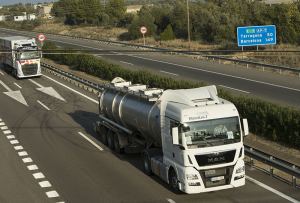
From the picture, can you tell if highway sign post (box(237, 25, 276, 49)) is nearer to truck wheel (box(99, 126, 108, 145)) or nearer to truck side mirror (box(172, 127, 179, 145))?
truck wheel (box(99, 126, 108, 145))

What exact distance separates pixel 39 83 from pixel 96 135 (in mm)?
19230

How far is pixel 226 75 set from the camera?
41.9m

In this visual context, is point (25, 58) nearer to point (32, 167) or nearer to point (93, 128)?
point (93, 128)

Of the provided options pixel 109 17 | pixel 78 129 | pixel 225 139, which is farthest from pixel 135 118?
pixel 109 17

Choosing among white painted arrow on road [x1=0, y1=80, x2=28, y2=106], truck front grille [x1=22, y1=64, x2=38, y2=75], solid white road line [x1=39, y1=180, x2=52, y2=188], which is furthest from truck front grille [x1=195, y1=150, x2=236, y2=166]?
truck front grille [x1=22, y1=64, x2=38, y2=75]

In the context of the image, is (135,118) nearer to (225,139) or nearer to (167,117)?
(167,117)

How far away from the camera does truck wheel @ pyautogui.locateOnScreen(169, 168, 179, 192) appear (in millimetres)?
14595

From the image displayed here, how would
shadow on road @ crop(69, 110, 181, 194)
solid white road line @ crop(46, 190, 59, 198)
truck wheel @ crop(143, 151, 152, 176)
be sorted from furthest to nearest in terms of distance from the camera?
shadow on road @ crop(69, 110, 181, 194)
truck wheel @ crop(143, 151, 152, 176)
solid white road line @ crop(46, 190, 59, 198)

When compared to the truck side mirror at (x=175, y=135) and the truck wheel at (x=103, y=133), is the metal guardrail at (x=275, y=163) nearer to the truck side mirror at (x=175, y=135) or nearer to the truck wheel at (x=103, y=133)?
the truck side mirror at (x=175, y=135)

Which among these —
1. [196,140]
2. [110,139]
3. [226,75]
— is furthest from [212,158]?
[226,75]

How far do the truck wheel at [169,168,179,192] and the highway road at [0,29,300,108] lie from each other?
972 cm

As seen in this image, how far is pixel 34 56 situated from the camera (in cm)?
4431

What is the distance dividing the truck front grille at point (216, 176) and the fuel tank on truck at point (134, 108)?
94.0 inches

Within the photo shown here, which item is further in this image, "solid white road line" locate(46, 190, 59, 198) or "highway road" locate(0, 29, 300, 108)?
"highway road" locate(0, 29, 300, 108)
